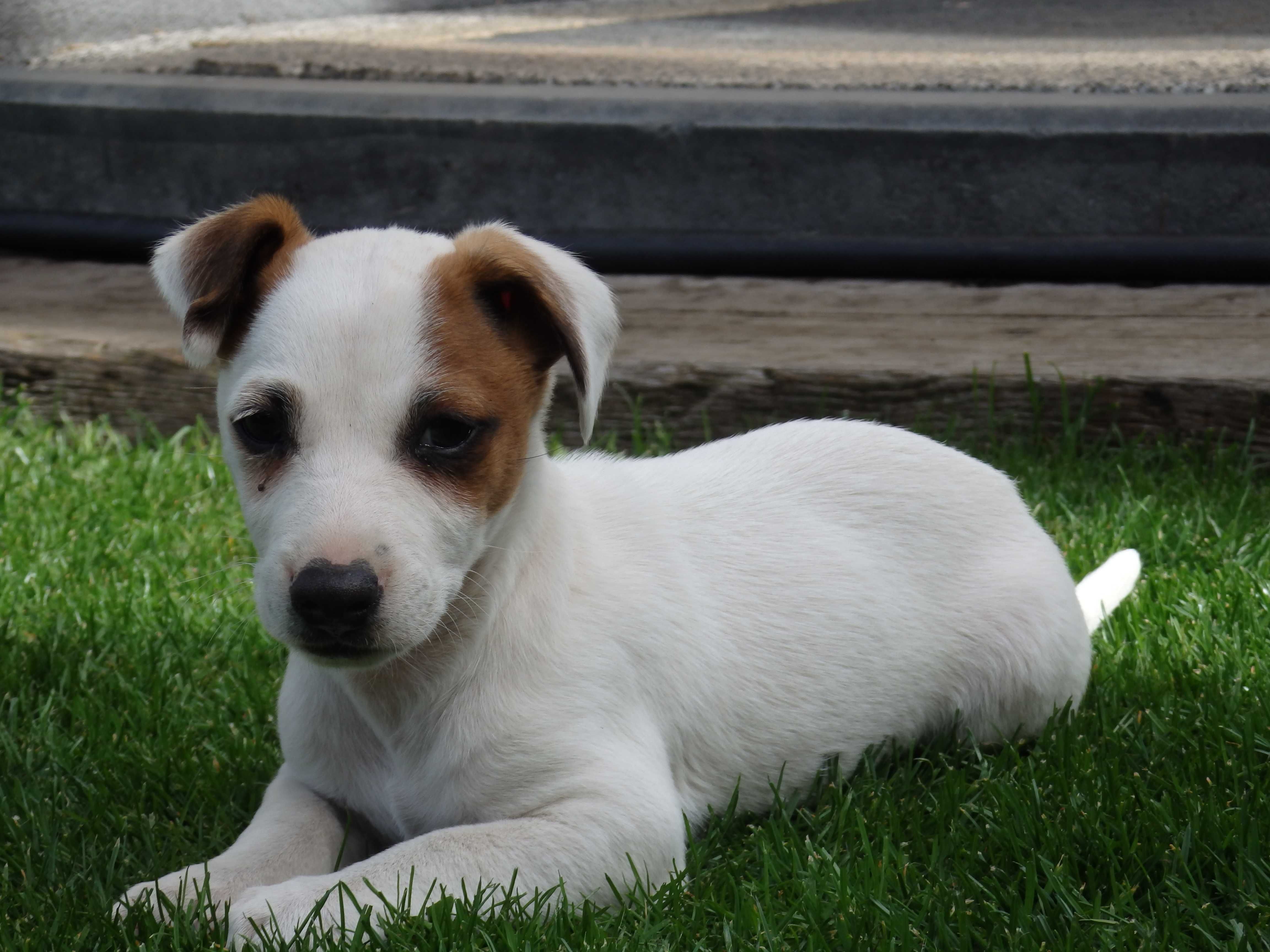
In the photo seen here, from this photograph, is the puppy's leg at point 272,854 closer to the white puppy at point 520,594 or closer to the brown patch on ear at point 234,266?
the white puppy at point 520,594

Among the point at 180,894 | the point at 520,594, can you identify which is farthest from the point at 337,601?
the point at 180,894

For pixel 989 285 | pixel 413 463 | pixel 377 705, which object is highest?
pixel 413 463

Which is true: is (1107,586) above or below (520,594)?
below

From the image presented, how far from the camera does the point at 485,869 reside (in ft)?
8.23

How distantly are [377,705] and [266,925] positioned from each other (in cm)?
50

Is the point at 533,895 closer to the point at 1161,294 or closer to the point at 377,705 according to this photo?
the point at 377,705

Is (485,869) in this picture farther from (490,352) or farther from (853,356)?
(853,356)

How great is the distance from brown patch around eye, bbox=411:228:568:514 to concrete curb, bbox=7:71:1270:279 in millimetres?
3446

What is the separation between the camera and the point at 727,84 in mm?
6668

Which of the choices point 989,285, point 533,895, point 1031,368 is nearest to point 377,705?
point 533,895

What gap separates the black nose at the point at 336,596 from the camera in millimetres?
2348

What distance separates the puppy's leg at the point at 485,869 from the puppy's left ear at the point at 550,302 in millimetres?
705

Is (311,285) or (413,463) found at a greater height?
(311,285)

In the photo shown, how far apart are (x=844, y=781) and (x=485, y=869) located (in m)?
0.91
